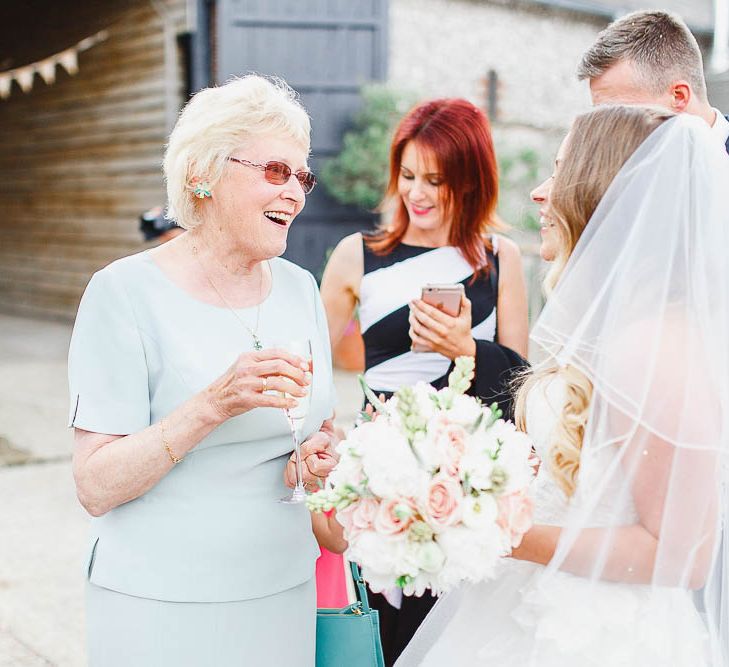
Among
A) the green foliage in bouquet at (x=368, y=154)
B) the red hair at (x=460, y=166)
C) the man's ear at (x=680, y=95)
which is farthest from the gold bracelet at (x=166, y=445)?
the green foliage in bouquet at (x=368, y=154)

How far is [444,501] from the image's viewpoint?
1.47m

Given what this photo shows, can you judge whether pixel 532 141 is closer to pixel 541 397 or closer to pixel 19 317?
pixel 19 317

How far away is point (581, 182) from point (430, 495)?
0.69 m

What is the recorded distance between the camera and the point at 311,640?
6.98 ft

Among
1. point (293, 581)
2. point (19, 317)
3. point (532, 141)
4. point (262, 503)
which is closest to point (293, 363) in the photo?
point (262, 503)

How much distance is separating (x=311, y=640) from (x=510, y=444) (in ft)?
2.89

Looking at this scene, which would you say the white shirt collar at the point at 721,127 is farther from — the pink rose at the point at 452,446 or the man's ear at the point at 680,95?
the pink rose at the point at 452,446

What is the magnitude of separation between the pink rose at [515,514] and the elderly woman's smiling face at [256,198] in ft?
2.91

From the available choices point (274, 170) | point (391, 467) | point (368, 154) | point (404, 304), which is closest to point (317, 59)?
point (368, 154)

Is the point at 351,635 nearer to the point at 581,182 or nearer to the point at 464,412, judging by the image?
the point at 464,412

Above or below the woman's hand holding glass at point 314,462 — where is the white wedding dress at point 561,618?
below

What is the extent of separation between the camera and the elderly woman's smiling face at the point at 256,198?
6.82 ft

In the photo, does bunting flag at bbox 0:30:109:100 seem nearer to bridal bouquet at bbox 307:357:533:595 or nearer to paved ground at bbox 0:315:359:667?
paved ground at bbox 0:315:359:667

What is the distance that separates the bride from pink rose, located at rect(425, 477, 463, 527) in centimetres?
28
